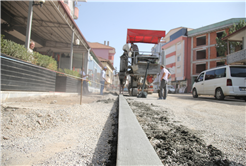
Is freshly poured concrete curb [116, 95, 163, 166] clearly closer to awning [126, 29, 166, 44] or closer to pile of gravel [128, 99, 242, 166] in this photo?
pile of gravel [128, 99, 242, 166]

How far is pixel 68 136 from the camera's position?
2086 mm

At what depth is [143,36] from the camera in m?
9.65

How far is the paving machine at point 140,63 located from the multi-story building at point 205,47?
22.3 meters

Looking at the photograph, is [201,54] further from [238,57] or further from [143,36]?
[143,36]

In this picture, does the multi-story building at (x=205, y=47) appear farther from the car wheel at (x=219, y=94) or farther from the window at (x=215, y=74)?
the car wheel at (x=219, y=94)

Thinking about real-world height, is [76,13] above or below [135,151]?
above

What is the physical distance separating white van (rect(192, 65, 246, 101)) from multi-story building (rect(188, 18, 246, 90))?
2061 centimetres

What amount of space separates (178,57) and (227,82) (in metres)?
29.9

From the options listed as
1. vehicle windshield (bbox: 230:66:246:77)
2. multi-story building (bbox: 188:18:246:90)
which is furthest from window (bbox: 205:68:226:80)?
multi-story building (bbox: 188:18:246:90)

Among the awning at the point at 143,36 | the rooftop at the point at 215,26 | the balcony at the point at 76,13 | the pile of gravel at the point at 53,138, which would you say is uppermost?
the rooftop at the point at 215,26

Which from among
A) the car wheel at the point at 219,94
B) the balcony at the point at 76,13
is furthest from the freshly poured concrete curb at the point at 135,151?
the balcony at the point at 76,13

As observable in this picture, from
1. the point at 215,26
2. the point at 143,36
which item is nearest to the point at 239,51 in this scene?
the point at 143,36

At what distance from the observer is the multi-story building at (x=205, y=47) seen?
27.5 m

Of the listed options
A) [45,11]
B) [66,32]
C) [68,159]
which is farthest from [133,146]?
[66,32]
